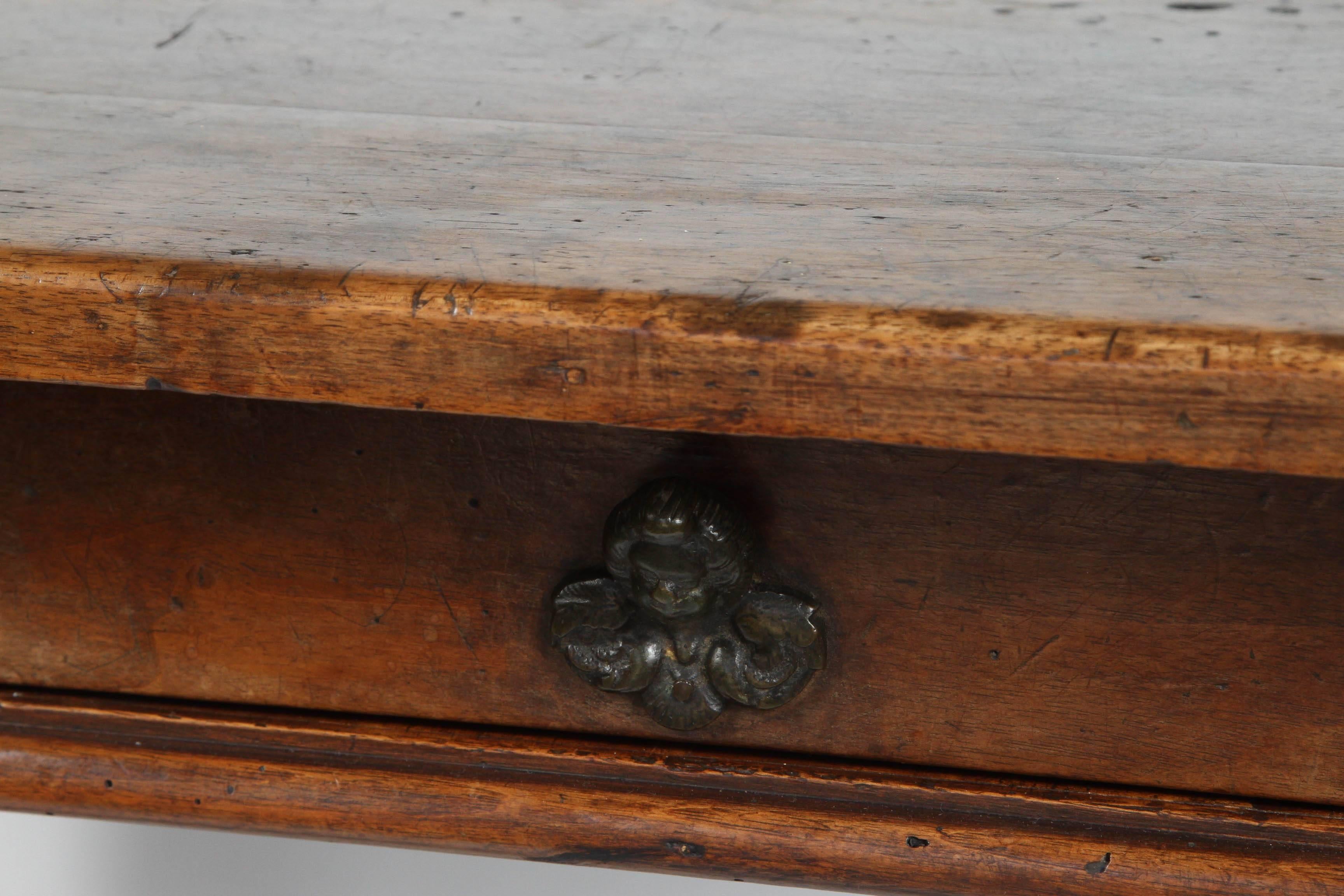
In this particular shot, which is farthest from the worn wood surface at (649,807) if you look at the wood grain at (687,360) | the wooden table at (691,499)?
the wood grain at (687,360)

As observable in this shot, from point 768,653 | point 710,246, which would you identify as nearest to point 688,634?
point 768,653

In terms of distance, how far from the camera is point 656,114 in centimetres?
59

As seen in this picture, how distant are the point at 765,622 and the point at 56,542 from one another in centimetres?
25

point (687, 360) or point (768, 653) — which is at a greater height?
point (687, 360)

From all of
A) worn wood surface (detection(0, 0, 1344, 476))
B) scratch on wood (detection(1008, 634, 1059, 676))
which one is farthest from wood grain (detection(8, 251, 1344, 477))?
scratch on wood (detection(1008, 634, 1059, 676))

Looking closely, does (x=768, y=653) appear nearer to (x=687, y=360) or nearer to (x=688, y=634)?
(x=688, y=634)

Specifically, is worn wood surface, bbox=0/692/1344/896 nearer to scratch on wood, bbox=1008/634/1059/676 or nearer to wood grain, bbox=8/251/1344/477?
scratch on wood, bbox=1008/634/1059/676

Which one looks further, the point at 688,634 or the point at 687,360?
the point at 688,634

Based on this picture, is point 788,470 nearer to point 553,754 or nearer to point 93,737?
point 553,754

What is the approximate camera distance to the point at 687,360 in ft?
1.04

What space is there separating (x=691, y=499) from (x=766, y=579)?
0.05 m

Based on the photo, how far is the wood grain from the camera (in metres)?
0.30

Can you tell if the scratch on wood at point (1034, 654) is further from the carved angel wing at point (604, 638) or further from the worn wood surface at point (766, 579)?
the carved angel wing at point (604, 638)

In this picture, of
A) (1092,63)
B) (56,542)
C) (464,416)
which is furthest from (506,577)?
(1092,63)
